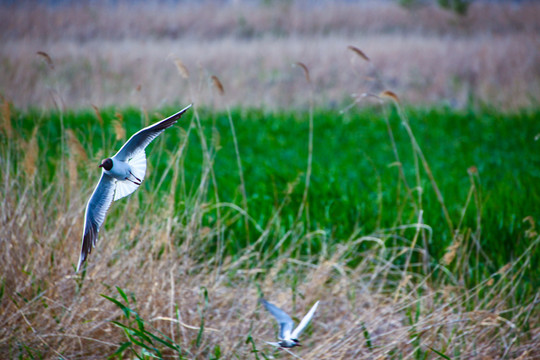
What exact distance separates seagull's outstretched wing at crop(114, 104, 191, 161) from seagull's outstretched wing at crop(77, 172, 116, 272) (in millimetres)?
109

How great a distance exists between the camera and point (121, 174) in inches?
57.4

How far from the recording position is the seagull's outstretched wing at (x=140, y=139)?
4.71 ft

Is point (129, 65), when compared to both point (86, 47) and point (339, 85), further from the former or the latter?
point (339, 85)

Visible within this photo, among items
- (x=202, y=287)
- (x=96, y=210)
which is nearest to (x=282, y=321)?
(x=202, y=287)

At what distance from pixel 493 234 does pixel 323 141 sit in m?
3.24

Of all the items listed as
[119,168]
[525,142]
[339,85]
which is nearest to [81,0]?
[339,85]

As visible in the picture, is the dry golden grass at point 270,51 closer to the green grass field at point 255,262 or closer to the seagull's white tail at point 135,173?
the green grass field at point 255,262

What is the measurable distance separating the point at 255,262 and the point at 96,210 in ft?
5.77

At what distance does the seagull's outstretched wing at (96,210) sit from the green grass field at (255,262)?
0.45 m

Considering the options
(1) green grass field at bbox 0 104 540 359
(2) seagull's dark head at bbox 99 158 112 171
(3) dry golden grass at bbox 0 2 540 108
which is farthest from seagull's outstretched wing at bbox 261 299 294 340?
(3) dry golden grass at bbox 0 2 540 108

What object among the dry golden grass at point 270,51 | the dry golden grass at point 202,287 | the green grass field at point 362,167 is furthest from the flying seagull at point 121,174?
the dry golden grass at point 270,51

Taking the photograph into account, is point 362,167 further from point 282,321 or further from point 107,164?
point 107,164

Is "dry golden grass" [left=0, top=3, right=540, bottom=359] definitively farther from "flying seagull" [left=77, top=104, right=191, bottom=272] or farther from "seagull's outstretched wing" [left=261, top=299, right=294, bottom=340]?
"flying seagull" [left=77, top=104, right=191, bottom=272]

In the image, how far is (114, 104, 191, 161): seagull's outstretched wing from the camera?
143 cm
